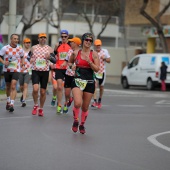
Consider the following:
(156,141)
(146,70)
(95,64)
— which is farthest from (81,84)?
(146,70)

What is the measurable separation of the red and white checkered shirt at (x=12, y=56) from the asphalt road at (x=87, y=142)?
1.04 meters

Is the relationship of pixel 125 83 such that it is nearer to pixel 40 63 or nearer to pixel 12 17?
pixel 12 17

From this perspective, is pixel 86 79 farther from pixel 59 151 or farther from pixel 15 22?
pixel 15 22

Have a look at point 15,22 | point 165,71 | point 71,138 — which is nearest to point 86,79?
point 71,138

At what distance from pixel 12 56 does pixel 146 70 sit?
20096 mm

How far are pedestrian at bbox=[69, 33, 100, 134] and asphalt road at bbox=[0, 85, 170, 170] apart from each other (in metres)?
0.38

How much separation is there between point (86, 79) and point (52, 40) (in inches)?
2025

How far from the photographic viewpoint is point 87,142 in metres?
11.0

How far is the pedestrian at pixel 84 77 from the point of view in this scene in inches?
473

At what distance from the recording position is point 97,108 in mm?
18484

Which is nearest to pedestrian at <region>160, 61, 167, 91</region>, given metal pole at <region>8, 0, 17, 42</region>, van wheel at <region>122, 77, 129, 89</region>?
van wheel at <region>122, 77, 129, 89</region>

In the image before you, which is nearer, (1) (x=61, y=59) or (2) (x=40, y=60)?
(2) (x=40, y=60)

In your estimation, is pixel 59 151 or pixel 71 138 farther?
pixel 71 138

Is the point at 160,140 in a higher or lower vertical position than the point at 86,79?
lower
